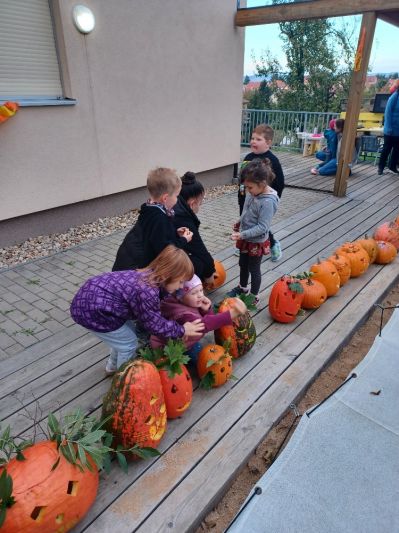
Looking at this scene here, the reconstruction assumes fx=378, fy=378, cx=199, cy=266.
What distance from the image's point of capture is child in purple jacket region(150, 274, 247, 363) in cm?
232

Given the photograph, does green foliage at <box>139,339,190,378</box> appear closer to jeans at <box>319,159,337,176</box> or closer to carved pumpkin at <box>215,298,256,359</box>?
carved pumpkin at <box>215,298,256,359</box>

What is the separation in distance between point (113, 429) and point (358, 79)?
682 cm

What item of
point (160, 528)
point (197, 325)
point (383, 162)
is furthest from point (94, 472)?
point (383, 162)

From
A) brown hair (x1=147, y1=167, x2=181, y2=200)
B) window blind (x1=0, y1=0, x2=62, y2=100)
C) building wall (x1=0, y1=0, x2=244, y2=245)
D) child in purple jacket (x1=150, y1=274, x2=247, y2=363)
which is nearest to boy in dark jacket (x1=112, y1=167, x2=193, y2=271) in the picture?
brown hair (x1=147, y1=167, x2=181, y2=200)

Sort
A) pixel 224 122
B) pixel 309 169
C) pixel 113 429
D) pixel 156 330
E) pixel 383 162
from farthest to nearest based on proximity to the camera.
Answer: pixel 309 169 < pixel 383 162 < pixel 224 122 < pixel 156 330 < pixel 113 429

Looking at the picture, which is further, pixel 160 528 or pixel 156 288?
pixel 156 288

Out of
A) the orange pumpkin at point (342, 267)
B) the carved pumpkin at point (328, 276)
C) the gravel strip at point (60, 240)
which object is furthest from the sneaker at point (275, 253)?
the gravel strip at point (60, 240)

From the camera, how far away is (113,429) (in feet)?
6.27

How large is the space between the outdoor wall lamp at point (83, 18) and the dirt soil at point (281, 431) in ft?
16.0

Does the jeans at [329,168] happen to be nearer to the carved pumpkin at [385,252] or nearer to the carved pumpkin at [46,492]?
the carved pumpkin at [385,252]

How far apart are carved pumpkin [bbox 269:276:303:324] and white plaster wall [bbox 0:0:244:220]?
11.6 ft

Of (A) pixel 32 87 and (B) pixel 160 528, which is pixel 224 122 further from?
(B) pixel 160 528

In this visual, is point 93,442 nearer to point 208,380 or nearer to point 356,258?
point 208,380

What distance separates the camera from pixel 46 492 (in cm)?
152
